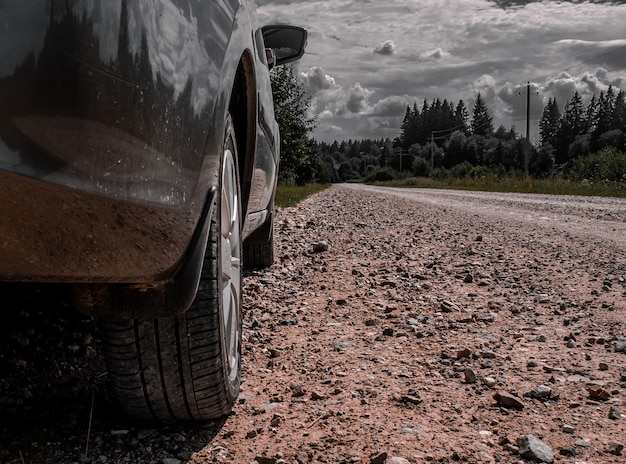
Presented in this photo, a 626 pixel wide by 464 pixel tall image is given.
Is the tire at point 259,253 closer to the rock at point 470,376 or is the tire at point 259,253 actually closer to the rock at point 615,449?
the rock at point 470,376

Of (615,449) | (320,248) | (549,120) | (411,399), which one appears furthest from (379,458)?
(549,120)

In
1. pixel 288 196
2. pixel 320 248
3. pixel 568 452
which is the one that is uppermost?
pixel 288 196

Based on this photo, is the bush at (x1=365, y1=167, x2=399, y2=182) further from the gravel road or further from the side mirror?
the side mirror

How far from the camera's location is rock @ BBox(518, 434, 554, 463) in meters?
1.67

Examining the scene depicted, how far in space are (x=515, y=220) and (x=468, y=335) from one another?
6384 millimetres

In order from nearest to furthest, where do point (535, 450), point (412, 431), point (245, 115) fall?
1. point (535, 450)
2. point (412, 431)
3. point (245, 115)

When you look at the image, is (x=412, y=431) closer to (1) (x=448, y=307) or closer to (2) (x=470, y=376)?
(2) (x=470, y=376)

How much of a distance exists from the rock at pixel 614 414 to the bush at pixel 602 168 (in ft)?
81.0

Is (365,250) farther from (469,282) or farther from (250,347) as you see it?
(250,347)

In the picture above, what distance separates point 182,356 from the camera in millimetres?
1578

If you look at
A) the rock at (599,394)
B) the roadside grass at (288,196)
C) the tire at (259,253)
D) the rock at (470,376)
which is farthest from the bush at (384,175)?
the rock at (599,394)

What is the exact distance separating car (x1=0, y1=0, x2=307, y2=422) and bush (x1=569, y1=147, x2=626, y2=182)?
25.6 m

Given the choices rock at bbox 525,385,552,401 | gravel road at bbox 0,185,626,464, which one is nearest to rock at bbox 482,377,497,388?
gravel road at bbox 0,185,626,464

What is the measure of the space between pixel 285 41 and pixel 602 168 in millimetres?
28810
